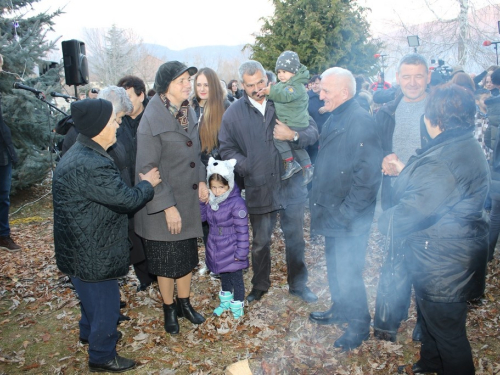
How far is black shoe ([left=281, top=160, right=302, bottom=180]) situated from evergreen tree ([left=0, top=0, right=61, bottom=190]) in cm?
703

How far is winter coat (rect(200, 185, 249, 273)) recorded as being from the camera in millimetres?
4184

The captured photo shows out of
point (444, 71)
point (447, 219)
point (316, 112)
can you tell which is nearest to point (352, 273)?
point (447, 219)

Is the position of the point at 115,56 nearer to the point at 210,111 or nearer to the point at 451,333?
the point at 210,111

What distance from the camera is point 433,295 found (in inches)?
112

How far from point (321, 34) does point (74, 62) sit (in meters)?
10.3

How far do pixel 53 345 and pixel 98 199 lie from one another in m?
2.02

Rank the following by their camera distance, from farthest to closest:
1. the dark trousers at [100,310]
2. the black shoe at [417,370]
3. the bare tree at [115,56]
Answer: the bare tree at [115,56] < the black shoe at [417,370] < the dark trousers at [100,310]

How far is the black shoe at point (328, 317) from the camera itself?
13.7 feet

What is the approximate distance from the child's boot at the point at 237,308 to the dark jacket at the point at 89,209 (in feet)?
4.97

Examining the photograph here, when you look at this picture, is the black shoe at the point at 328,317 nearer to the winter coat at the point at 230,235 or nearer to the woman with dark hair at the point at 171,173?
the winter coat at the point at 230,235

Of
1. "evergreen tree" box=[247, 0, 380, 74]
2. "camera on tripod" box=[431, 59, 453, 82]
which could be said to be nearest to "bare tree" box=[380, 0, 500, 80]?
"evergreen tree" box=[247, 0, 380, 74]

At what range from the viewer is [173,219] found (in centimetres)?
375

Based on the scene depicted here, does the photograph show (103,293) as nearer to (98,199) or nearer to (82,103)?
(98,199)

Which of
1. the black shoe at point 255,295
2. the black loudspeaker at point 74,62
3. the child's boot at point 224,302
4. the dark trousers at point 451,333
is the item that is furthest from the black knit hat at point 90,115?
the black loudspeaker at point 74,62
